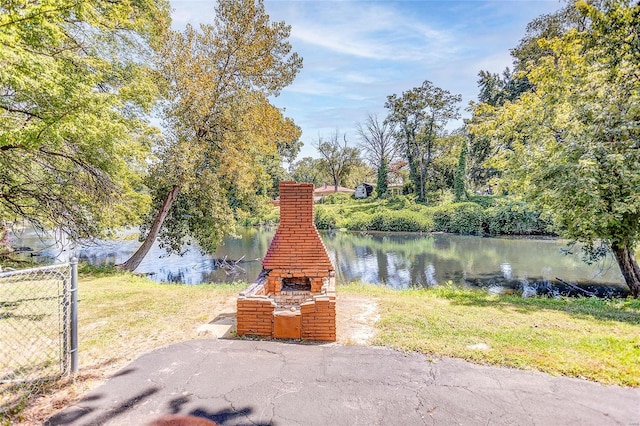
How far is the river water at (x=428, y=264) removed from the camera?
44.7 feet

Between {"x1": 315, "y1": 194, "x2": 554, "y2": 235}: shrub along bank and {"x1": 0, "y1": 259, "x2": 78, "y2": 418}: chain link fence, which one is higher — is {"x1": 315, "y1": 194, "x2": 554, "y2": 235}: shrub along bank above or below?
above

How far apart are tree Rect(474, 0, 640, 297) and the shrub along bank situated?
37.5 feet

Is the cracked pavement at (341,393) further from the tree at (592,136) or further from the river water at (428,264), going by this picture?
the river water at (428,264)

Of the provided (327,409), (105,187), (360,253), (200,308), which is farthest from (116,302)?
(360,253)

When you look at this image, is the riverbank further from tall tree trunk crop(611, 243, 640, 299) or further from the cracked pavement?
tall tree trunk crop(611, 243, 640, 299)

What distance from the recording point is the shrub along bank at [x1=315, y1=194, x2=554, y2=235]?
25.3 metres

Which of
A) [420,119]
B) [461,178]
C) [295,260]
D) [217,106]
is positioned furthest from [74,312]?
[420,119]

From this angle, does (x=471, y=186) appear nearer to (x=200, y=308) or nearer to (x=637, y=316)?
(x=637, y=316)

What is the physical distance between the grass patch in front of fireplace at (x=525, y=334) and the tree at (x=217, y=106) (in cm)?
814

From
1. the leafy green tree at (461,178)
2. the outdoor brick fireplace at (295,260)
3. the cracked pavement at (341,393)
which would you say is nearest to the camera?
the cracked pavement at (341,393)

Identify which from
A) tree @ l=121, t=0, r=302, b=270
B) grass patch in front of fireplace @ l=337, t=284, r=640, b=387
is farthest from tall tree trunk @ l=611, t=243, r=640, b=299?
tree @ l=121, t=0, r=302, b=270

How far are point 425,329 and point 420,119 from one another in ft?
119

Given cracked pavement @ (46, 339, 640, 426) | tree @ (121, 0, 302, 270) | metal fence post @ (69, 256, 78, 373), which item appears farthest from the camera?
tree @ (121, 0, 302, 270)

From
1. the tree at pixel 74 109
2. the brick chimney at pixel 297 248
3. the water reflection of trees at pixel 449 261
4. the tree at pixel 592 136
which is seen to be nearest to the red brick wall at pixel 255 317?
the brick chimney at pixel 297 248
